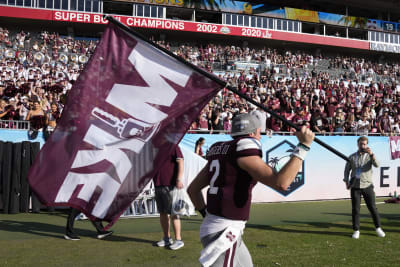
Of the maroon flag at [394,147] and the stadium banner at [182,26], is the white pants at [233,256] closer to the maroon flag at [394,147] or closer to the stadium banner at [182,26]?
the maroon flag at [394,147]

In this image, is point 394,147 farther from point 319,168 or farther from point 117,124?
point 117,124

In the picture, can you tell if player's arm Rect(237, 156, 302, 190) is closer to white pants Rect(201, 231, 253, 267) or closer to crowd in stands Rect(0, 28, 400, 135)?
crowd in stands Rect(0, 28, 400, 135)

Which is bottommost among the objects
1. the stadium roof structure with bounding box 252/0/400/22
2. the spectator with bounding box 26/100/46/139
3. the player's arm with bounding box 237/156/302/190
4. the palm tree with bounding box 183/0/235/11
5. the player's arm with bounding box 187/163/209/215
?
the player's arm with bounding box 187/163/209/215

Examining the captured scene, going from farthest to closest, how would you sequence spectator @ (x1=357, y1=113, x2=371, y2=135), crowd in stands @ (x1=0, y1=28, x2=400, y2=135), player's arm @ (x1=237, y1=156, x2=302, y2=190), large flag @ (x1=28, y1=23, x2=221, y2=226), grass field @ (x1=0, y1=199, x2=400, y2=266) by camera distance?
1. spectator @ (x1=357, y1=113, x2=371, y2=135)
2. crowd in stands @ (x1=0, y1=28, x2=400, y2=135)
3. grass field @ (x1=0, y1=199, x2=400, y2=266)
4. large flag @ (x1=28, y1=23, x2=221, y2=226)
5. player's arm @ (x1=237, y1=156, x2=302, y2=190)

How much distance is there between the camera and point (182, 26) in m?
44.8

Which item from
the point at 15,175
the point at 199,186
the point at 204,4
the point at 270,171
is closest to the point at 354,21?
the point at 204,4

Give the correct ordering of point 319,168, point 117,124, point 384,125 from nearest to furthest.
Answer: point 117,124 < point 319,168 < point 384,125

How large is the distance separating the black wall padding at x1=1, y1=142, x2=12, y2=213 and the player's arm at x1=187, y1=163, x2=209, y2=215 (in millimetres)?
7836

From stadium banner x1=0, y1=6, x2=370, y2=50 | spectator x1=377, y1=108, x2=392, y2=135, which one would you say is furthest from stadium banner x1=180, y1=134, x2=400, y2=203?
stadium banner x1=0, y1=6, x2=370, y2=50

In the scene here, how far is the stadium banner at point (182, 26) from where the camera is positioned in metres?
41.4

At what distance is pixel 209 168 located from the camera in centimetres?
359

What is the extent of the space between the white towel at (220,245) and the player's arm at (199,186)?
53 centimetres

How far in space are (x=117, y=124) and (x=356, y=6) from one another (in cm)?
6140

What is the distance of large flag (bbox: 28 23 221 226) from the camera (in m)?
3.53
